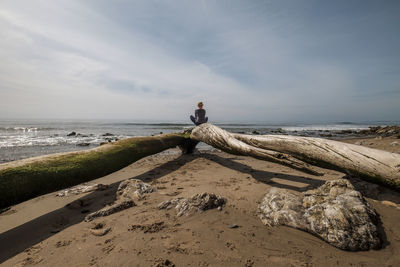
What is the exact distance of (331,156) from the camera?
327 cm

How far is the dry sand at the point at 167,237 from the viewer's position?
1849mm

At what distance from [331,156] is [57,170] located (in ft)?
16.7

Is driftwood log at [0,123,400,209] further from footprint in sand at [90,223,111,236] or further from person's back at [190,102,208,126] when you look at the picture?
person's back at [190,102,208,126]

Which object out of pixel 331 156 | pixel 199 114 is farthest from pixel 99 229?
pixel 199 114

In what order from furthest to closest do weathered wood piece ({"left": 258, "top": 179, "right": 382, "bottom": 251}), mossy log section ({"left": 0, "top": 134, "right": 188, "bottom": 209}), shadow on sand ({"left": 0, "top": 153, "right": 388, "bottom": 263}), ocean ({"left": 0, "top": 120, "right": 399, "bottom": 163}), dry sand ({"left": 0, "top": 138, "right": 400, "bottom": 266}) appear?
ocean ({"left": 0, "top": 120, "right": 399, "bottom": 163}) → mossy log section ({"left": 0, "top": 134, "right": 188, "bottom": 209}) → shadow on sand ({"left": 0, "top": 153, "right": 388, "bottom": 263}) → weathered wood piece ({"left": 258, "top": 179, "right": 382, "bottom": 251}) → dry sand ({"left": 0, "top": 138, "right": 400, "bottom": 266})

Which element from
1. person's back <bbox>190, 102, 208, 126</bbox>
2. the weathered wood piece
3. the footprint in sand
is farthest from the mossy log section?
person's back <bbox>190, 102, 208, 126</bbox>

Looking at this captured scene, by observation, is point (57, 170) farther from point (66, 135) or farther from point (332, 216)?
point (66, 135)

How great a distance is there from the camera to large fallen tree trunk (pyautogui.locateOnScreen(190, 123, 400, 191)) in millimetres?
2797

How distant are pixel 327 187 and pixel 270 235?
162 centimetres

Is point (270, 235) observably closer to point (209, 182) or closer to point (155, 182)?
point (209, 182)

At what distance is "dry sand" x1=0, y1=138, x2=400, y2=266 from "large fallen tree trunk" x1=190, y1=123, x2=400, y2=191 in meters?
0.59

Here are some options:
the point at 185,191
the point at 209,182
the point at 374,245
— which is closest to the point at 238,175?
the point at 209,182

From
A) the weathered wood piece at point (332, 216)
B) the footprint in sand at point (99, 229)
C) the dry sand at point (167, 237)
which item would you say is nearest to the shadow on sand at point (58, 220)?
the dry sand at point (167, 237)

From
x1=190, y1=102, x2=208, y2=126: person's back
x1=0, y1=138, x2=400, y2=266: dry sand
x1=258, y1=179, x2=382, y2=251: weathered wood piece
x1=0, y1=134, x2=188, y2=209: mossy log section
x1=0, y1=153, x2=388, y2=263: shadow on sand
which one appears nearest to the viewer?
x1=0, y1=138, x2=400, y2=266: dry sand
